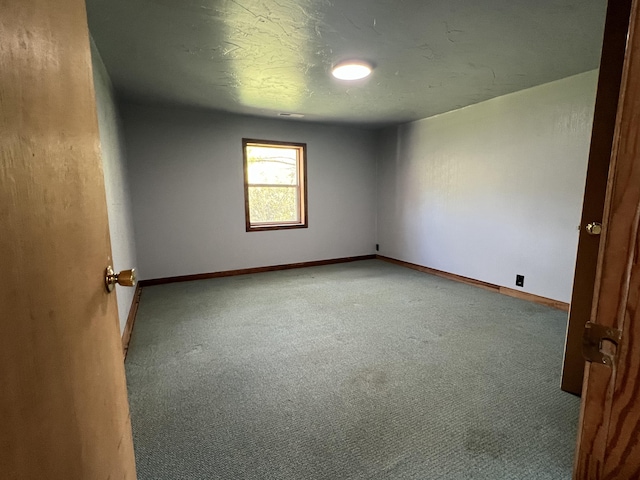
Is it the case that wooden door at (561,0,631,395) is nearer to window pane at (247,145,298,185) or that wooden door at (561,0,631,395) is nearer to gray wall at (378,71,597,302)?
gray wall at (378,71,597,302)

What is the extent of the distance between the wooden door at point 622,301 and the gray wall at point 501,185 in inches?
126

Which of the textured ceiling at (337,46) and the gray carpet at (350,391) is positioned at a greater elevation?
A: the textured ceiling at (337,46)

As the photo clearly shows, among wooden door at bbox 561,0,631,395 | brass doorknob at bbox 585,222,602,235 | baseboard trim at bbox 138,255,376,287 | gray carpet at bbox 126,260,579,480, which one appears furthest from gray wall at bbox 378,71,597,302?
brass doorknob at bbox 585,222,602,235

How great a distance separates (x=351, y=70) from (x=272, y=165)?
2.34 meters

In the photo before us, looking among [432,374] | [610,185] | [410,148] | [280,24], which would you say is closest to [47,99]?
[610,185]

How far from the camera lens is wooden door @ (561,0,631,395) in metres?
1.47

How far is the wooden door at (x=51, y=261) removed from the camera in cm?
44

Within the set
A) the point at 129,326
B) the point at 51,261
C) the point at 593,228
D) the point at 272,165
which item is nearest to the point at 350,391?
the point at 593,228

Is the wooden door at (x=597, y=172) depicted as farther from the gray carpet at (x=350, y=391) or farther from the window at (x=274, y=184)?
the window at (x=274, y=184)

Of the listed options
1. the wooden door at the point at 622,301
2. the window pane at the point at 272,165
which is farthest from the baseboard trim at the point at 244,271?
the wooden door at the point at 622,301

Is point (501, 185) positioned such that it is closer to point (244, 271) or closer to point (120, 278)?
point (244, 271)

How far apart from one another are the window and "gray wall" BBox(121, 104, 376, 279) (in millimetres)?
104

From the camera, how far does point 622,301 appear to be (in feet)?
1.38

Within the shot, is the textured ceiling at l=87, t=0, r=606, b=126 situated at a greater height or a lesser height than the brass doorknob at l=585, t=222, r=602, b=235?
greater
